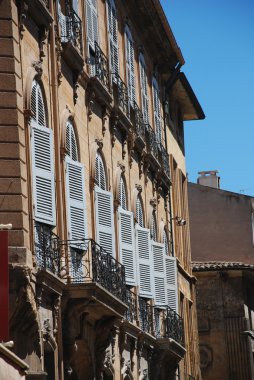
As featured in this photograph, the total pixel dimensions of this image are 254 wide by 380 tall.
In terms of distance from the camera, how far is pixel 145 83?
38.8 m

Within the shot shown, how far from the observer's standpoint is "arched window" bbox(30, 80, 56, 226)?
2372 centimetres

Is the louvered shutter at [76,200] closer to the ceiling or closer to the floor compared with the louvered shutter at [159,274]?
→ closer to the ceiling

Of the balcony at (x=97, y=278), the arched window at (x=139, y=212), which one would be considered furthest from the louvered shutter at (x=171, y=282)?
the balcony at (x=97, y=278)


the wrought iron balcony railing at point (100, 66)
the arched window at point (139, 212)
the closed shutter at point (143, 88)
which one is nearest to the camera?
the wrought iron balcony railing at point (100, 66)

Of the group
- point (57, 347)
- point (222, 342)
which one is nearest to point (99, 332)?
point (57, 347)

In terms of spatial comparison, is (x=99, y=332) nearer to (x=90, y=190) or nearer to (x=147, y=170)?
(x=90, y=190)

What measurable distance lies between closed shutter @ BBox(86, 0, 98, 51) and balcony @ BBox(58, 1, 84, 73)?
1499 mm

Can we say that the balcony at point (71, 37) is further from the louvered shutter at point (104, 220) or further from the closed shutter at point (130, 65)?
the closed shutter at point (130, 65)

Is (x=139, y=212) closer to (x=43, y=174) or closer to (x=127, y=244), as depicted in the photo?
(x=127, y=244)

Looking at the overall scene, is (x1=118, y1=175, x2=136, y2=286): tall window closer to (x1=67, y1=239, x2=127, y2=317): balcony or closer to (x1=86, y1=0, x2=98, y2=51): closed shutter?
(x1=67, y1=239, x2=127, y2=317): balcony

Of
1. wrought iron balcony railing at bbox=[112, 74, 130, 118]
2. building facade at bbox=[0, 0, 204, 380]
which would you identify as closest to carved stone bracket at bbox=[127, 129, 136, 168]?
building facade at bbox=[0, 0, 204, 380]

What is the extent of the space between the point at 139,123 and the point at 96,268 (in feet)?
32.4

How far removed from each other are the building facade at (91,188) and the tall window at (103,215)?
43 mm

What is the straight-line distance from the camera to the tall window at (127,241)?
104 feet
